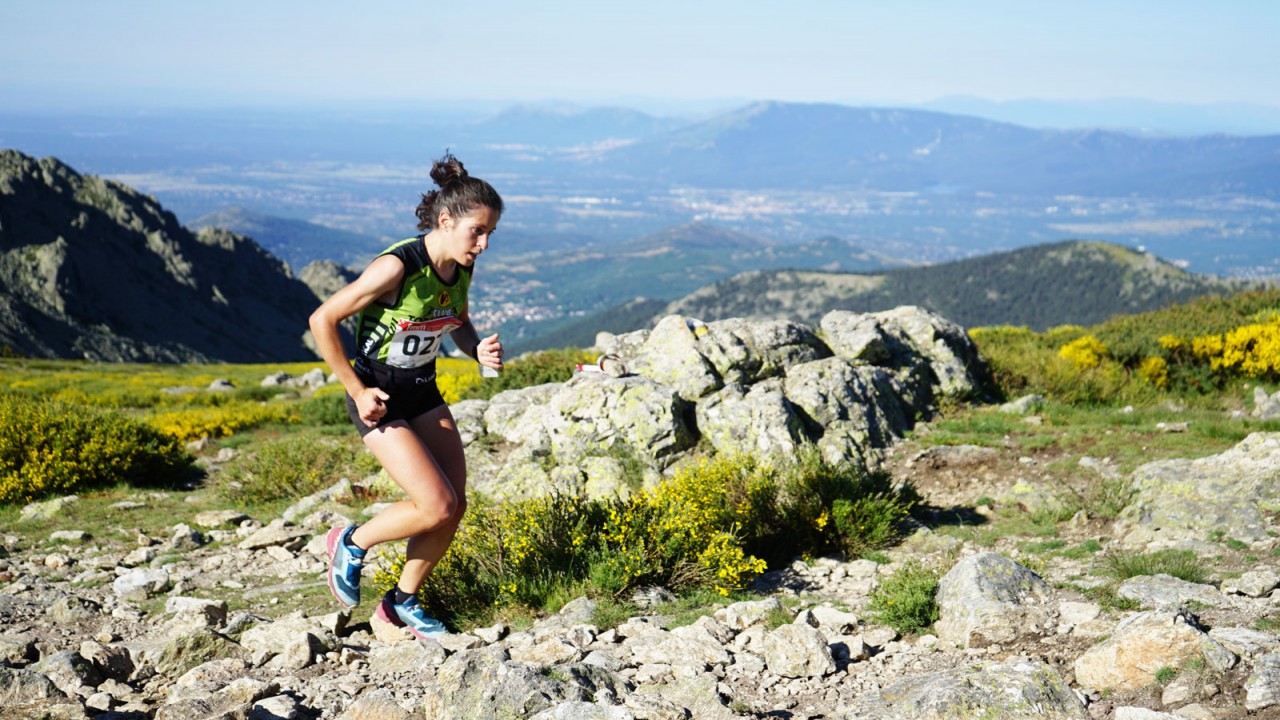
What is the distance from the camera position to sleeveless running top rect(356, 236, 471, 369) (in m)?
4.99

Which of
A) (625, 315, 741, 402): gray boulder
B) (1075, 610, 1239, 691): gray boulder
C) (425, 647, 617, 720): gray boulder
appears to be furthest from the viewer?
(625, 315, 741, 402): gray boulder

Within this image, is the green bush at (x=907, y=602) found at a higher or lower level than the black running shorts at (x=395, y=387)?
lower

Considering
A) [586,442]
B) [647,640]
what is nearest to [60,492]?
[586,442]

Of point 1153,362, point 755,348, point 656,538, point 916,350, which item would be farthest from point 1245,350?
point 656,538

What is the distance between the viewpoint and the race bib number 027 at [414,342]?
201 inches

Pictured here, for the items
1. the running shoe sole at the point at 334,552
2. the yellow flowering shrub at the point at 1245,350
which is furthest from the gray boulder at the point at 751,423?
the yellow flowering shrub at the point at 1245,350

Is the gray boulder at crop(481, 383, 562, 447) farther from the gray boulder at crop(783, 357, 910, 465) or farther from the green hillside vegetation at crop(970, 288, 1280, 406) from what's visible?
the green hillside vegetation at crop(970, 288, 1280, 406)

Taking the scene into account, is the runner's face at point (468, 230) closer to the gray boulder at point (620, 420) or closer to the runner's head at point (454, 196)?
the runner's head at point (454, 196)

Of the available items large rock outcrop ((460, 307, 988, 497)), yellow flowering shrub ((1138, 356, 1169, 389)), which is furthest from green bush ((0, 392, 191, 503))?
yellow flowering shrub ((1138, 356, 1169, 389))

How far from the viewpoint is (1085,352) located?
1502cm

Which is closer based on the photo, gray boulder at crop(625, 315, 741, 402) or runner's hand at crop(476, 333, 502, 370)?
runner's hand at crop(476, 333, 502, 370)

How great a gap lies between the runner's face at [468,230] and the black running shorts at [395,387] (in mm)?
849

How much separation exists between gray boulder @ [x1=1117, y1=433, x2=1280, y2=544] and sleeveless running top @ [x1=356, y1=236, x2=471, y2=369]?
21.1 ft

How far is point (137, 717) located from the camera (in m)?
4.33
